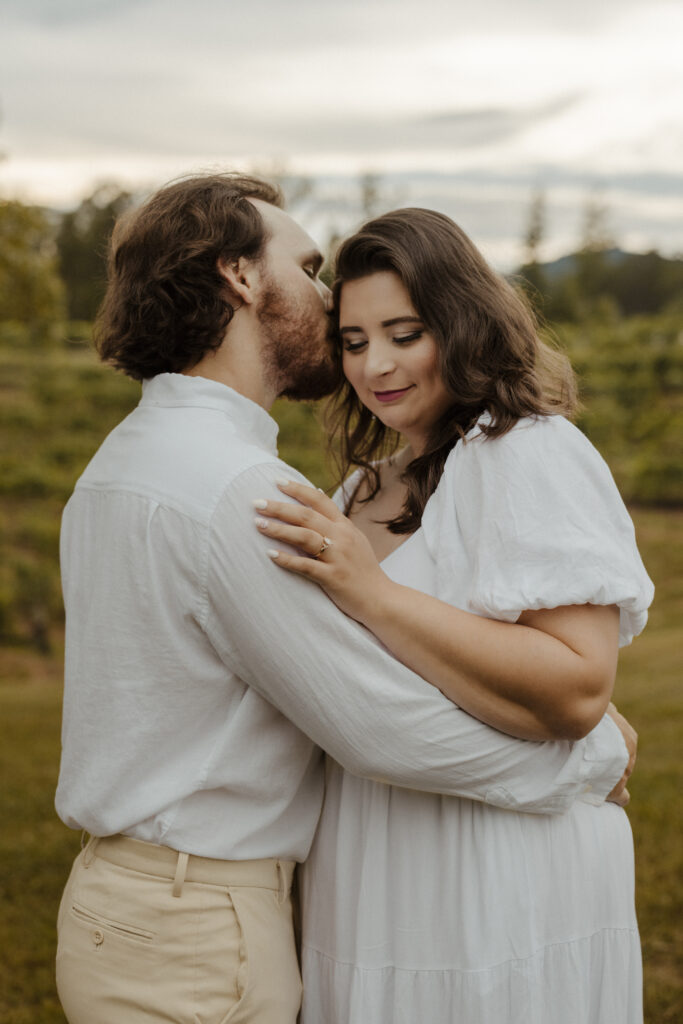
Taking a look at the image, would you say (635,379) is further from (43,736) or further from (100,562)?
(100,562)

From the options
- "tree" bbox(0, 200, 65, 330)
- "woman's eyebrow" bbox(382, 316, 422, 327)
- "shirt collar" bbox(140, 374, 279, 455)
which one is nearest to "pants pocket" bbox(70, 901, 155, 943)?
"shirt collar" bbox(140, 374, 279, 455)

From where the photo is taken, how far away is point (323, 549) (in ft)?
5.21

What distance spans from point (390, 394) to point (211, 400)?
16.0 inches

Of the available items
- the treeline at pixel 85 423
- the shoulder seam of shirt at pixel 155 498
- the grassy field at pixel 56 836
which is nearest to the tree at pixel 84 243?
the treeline at pixel 85 423

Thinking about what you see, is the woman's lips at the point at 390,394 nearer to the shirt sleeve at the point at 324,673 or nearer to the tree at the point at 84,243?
the shirt sleeve at the point at 324,673

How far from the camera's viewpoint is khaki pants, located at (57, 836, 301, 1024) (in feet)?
5.37

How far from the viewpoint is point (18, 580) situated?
32.3 ft

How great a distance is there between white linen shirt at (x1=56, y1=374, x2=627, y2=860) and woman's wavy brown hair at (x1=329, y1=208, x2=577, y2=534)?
1.37 ft

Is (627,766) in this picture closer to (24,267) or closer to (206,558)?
(206,558)

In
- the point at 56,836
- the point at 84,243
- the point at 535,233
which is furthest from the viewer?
the point at 535,233

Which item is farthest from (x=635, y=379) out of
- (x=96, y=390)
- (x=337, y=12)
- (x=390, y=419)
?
(x=390, y=419)

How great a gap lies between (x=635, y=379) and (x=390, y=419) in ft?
38.7

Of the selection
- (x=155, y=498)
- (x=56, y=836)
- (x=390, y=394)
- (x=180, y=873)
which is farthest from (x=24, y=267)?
(x=180, y=873)

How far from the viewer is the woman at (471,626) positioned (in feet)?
5.32
